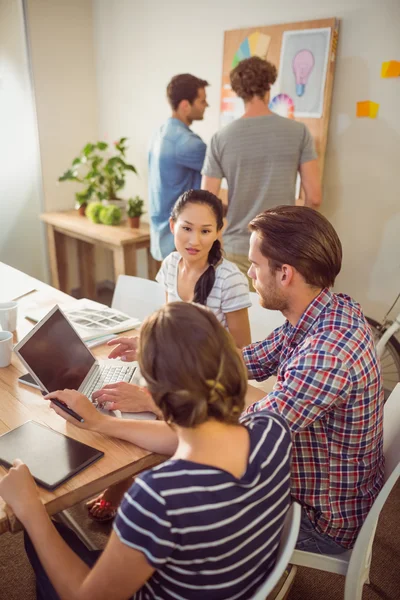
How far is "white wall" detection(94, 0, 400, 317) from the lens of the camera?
242 centimetres

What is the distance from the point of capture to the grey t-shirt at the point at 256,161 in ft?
7.66

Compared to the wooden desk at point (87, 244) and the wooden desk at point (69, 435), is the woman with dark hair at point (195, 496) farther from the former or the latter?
the wooden desk at point (87, 244)

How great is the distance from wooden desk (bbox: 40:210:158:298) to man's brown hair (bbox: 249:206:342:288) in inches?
83.0

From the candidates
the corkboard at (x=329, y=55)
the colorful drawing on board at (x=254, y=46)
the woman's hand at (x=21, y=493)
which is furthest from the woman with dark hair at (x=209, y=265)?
the colorful drawing on board at (x=254, y=46)

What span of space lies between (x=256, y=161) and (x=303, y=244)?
1299mm

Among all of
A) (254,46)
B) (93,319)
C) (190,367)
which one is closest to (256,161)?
(254,46)

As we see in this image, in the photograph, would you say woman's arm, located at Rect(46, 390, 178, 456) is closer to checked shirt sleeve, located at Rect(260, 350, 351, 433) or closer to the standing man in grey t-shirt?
checked shirt sleeve, located at Rect(260, 350, 351, 433)

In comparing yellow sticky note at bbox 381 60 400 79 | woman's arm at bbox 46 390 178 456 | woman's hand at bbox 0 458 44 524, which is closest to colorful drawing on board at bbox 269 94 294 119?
yellow sticky note at bbox 381 60 400 79

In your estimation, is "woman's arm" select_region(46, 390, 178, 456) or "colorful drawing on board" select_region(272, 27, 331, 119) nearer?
"woman's arm" select_region(46, 390, 178, 456)

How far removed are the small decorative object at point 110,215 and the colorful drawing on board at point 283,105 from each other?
1.30 m

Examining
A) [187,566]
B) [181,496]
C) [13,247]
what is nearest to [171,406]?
[181,496]

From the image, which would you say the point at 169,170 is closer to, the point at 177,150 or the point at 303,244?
the point at 177,150

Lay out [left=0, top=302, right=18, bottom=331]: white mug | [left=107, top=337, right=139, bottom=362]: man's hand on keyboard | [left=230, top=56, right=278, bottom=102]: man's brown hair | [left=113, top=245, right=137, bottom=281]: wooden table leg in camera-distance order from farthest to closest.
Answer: [left=113, top=245, right=137, bottom=281]: wooden table leg
[left=230, top=56, right=278, bottom=102]: man's brown hair
[left=0, top=302, right=18, bottom=331]: white mug
[left=107, top=337, right=139, bottom=362]: man's hand on keyboard

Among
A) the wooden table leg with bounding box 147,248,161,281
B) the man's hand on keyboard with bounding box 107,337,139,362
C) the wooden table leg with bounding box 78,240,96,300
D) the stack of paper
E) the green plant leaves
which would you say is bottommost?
the wooden table leg with bounding box 78,240,96,300
